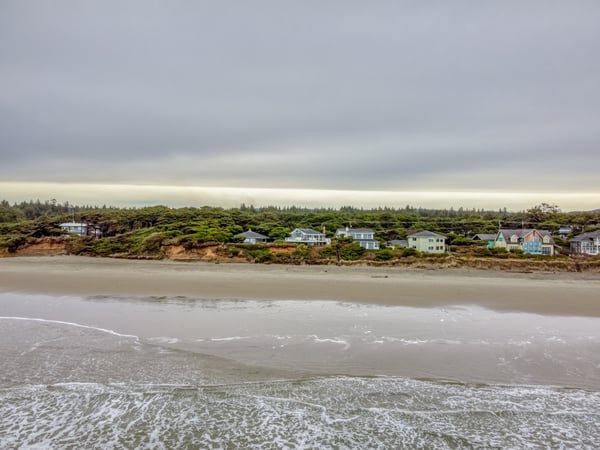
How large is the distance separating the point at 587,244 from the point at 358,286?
1307 inches

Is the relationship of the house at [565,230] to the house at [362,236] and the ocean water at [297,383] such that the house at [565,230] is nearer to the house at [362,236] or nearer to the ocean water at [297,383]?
the house at [362,236]

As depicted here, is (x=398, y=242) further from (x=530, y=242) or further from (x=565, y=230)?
(x=565, y=230)

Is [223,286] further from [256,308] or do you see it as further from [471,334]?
[471,334]

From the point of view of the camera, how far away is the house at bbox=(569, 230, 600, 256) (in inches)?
1467

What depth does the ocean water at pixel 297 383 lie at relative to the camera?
525 cm

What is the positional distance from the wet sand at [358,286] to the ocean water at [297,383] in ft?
12.7

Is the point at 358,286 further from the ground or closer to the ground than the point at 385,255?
closer to the ground

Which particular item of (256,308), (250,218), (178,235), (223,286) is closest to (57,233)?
(178,235)

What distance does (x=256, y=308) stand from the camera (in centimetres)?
1277

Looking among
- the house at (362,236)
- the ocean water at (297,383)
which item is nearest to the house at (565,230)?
the house at (362,236)

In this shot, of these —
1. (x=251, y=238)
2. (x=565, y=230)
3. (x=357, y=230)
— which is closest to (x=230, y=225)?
(x=251, y=238)

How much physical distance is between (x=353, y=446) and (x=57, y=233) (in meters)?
49.3

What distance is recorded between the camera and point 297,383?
6.64 m

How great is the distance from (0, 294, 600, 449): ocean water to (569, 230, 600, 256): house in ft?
109
